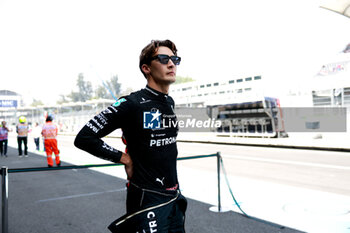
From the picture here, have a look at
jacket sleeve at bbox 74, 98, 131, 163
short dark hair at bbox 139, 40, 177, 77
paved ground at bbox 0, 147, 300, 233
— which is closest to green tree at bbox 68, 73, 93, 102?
paved ground at bbox 0, 147, 300, 233

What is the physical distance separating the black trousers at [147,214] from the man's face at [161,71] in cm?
71

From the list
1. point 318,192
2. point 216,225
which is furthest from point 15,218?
point 318,192

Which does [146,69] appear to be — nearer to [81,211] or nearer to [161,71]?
[161,71]

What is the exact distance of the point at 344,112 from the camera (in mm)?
20609

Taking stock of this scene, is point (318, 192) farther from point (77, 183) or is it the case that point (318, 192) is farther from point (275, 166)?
point (77, 183)

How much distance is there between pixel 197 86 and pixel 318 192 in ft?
248

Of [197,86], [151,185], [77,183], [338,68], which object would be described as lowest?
[77,183]

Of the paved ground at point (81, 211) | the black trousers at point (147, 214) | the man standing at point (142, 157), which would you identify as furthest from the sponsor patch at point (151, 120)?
the paved ground at point (81, 211)

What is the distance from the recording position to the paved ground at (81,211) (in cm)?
429

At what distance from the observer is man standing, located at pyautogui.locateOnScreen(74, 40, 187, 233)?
1.70 metres

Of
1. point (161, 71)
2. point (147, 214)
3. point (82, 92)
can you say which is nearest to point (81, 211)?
point (147, 214)

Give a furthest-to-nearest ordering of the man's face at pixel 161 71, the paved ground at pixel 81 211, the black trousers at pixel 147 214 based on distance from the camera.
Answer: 1. the paved ground at pixel 81 211
2. the man's face at pixel 161 71
3. the black trousers at pixel 147 214

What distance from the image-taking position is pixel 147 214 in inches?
65.9

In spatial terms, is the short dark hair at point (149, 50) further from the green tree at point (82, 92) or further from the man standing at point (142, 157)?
the green tree at point (82, 92)
